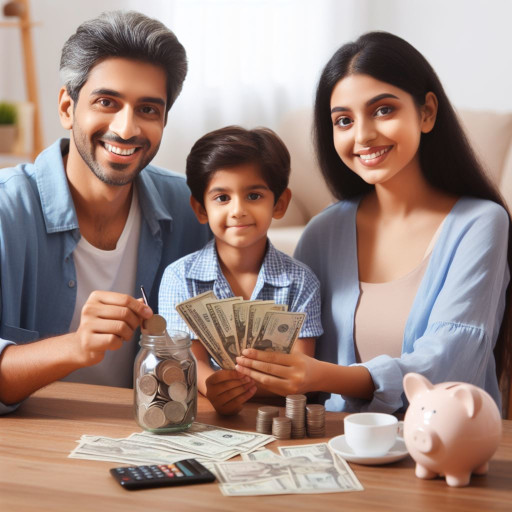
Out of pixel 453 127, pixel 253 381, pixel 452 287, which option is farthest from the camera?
pixel 453 127

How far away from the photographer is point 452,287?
1813mm

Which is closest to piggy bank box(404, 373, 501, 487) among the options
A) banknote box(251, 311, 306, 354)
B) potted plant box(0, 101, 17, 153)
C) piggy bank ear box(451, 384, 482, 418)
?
piggy bank ear box(451, 384, 482, 418)

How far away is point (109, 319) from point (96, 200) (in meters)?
0.71

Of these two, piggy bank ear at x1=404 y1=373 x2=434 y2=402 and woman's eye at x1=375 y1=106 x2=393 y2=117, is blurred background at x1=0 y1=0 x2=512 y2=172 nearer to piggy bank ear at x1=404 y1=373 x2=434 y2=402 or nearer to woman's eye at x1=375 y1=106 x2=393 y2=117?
woman's eye at x1=375 y1=106 x2=393 y2=117

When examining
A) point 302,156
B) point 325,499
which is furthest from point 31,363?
point 302,156

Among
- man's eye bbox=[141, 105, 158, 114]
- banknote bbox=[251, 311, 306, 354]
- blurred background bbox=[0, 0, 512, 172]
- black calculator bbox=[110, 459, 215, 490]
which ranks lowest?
black calculator bbox=[110, 459, 215, 490]

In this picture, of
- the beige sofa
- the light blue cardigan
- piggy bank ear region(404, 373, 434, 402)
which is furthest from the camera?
the beige sofa

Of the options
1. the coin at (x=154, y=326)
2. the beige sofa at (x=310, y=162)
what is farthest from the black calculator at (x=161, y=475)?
the beige sofa at (x=310, y=162)

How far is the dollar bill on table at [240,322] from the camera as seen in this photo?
156 centimetres

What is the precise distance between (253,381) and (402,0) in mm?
3696

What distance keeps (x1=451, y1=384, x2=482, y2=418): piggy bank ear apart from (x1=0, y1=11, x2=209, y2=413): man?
3.22ft

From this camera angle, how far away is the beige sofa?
3.71 metres

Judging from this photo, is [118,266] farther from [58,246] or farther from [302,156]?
[302,156]

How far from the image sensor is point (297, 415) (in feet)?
4.96
